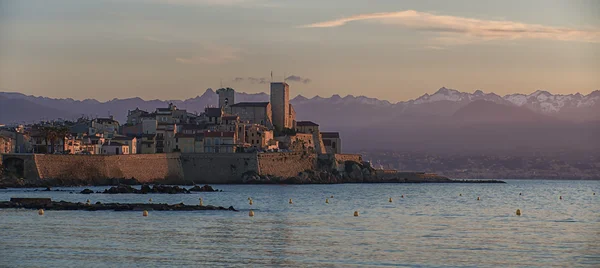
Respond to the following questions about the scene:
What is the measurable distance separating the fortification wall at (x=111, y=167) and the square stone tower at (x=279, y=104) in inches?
1301

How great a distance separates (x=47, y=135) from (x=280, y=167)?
31787mm

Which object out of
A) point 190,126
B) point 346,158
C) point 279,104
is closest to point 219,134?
point 190,126

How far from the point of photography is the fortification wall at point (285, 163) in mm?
115312

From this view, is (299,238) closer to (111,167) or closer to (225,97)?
(111,167)

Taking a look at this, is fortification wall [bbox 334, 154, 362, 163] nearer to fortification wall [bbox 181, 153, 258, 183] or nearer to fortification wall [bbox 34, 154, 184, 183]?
fortification wall [bbox 181, 153, 258, 183]

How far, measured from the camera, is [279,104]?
138500 millimetres

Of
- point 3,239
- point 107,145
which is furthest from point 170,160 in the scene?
point 3,239

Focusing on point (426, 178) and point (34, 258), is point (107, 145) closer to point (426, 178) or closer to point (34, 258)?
point (426, 178)

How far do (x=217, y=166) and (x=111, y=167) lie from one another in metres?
16.5

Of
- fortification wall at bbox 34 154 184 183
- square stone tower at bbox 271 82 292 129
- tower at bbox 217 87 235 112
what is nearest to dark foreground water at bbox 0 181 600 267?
fortification wall at bbox 34 154 184 183

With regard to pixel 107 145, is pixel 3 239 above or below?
below

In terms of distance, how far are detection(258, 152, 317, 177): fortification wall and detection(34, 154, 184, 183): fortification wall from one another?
11.7 meters

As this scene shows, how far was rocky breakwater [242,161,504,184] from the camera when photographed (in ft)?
376

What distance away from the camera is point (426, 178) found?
152m
